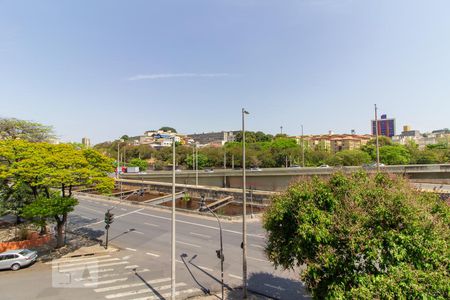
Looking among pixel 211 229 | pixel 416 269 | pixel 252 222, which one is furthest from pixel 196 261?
pixel 416 269

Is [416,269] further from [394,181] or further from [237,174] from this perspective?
[237,174]

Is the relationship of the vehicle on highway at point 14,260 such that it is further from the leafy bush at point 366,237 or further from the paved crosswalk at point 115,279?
the leafy bush at point 366,237

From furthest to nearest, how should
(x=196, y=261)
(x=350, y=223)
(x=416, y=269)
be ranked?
(x=196, y=261) < (x=350, y=223) < (x=416, y=269)

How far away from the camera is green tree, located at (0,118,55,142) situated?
41.4 meters

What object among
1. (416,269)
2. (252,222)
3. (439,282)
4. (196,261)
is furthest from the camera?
(252,222)

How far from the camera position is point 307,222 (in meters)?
9.73

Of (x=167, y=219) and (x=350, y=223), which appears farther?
(x=167, y=219)

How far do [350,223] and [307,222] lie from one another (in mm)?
1399

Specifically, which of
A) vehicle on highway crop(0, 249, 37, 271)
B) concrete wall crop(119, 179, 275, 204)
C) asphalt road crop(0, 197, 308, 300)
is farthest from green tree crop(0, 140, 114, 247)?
concrete wall crop(119, 179, 275, 204)

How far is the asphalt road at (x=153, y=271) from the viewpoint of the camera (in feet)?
54.2

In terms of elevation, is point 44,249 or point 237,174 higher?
point 237,174

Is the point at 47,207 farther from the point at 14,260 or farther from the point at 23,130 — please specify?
the point at 23,130

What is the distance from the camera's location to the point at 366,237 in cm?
864

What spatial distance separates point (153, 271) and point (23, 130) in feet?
120
